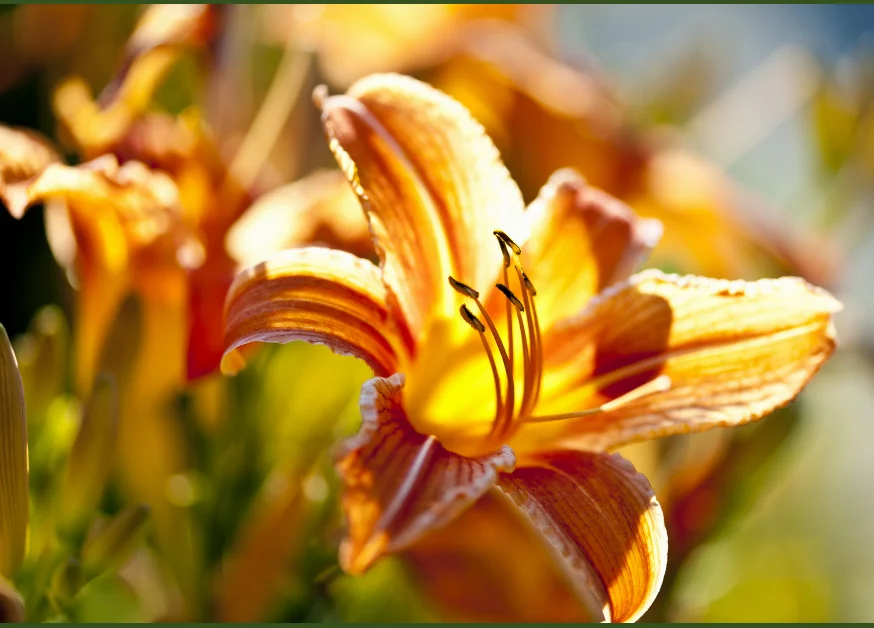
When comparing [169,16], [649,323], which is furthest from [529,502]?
[169,16]

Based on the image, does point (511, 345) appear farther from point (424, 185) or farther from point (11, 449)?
point (11, 449)

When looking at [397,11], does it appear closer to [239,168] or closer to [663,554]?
[239,168]

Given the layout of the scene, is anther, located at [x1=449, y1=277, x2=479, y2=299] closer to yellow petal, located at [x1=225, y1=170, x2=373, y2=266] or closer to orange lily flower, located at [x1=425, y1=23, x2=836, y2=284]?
yellow petal, located at [x1=225, y1=170, x2=373, y2=266]

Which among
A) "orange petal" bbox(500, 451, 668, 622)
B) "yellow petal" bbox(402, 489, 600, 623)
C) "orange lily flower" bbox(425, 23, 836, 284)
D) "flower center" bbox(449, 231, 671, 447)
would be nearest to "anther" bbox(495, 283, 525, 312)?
"flower center" bbox(449, 231, 671, 447)

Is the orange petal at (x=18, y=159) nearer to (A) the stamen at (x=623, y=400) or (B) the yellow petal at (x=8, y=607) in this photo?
(B) the yellow petal at (x=8, y=607)

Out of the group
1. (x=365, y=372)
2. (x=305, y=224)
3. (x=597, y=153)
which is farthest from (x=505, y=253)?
(x=597, y=153)

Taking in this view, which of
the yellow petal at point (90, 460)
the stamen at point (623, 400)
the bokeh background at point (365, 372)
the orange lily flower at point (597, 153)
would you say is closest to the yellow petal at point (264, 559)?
the bokeh background at point (365, 372)
